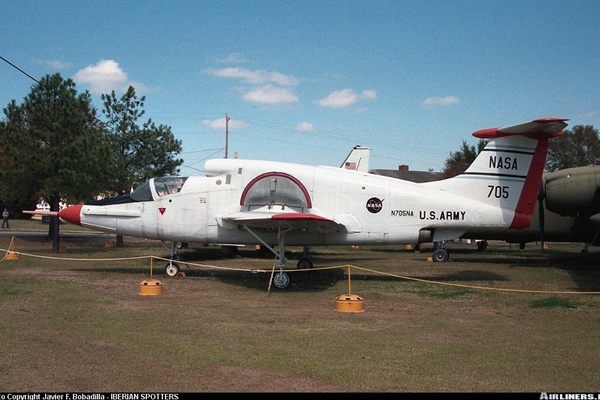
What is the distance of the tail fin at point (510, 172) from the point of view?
1325 cm

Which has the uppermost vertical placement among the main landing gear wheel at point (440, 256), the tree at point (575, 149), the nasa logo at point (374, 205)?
the tree at point (575, 149)

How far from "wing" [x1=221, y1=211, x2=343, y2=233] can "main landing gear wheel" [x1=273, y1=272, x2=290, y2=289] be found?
49.9 inches

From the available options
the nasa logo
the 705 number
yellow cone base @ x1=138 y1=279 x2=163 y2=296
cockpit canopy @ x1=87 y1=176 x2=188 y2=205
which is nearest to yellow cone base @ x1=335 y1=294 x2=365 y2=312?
the nasa logo

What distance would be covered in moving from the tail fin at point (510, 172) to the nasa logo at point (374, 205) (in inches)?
81.8

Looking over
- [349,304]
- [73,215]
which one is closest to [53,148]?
[73,215]

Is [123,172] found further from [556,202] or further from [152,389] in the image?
[152,389]

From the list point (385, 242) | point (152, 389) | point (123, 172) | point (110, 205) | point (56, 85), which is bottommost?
point (152, 389)

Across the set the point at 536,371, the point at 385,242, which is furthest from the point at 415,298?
the point at 536,371

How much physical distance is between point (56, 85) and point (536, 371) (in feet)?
74.8

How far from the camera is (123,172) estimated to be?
27.0m

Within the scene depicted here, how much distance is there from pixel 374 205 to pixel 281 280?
328 cm

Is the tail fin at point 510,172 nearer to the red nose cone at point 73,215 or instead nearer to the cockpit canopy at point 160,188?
the cockpit canopy at point 160,188

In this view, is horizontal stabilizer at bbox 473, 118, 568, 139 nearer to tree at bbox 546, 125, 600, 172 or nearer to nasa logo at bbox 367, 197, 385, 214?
nasa logo at bbox 367, 197, 385, 214

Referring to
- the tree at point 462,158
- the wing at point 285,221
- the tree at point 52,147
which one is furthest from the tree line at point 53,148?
the tree at point 462,158
